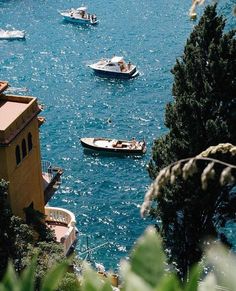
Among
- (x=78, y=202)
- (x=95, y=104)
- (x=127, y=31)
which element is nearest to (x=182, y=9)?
(x=127, y=31)

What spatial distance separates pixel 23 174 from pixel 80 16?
203ft

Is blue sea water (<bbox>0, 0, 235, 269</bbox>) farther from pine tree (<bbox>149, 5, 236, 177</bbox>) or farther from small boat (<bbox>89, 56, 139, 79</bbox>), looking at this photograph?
pine tree (<bbox>149, 5, 236, 177</bbox>)

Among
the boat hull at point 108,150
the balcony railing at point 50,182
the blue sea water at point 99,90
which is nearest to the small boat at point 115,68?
the blue sea water at point 99,90

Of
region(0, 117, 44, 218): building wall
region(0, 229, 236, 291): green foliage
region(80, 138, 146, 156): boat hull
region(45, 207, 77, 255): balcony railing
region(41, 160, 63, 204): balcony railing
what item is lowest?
region(80, 138, 146, 156): boat hull

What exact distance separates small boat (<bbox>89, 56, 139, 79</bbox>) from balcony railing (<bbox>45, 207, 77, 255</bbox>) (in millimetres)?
39230

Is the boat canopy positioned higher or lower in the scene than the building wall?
lower

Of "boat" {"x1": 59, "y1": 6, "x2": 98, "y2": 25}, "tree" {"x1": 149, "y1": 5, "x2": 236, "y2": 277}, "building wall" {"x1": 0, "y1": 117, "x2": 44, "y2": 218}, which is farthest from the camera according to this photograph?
"boat" {"x1": 59, "y1": 6, "x2": 98, "y2": 25}

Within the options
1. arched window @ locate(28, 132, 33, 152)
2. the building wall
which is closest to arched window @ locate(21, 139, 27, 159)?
the building wall

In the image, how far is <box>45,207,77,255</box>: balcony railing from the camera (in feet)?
89.3

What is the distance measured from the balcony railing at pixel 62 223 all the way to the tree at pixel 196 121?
4.04 meters

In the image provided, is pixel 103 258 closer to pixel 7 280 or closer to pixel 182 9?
pixel 7 280

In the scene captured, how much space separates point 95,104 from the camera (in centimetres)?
6084

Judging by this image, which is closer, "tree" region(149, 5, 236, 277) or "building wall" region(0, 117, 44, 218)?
"building wall" region(0, 117, 44, 218)

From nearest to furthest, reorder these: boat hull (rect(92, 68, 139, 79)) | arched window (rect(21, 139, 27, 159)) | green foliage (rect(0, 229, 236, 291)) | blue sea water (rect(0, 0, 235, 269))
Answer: green foliage (rect(0, 229, 236, 291)), arched window (rect(21, 139, 27, 159)), blue sea water (rect(0, 0, 235, 269)), boat hull (rect(92, 68, 139, 79))
